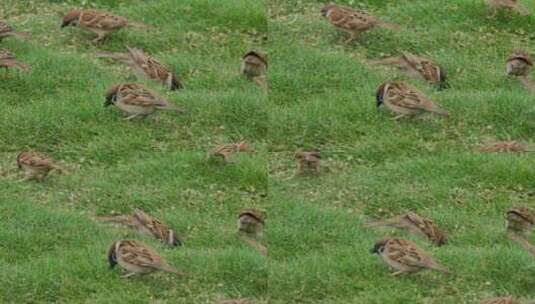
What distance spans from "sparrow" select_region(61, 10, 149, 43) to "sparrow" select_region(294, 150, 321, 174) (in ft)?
5.05

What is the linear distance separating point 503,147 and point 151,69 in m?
2.31

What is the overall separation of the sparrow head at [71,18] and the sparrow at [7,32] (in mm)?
277

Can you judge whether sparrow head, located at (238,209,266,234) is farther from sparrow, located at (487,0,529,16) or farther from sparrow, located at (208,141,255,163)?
sparrow, located at (487,0,529,16)

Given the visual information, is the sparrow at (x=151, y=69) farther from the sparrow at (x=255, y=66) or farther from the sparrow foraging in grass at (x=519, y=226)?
the sparrow foraging in grass at (x=519, y=226)

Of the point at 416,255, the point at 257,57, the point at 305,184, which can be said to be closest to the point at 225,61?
the point at 257,57

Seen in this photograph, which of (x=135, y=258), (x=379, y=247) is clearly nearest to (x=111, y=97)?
(x=135, y=258)

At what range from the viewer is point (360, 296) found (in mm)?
8836

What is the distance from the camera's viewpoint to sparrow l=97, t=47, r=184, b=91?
9.77 meters

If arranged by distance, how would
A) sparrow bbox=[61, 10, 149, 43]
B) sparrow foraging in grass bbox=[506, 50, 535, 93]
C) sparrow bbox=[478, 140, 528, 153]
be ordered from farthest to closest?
sparrow bbox=[61, 10, 149, 43]
sparrow foraging in grass bbox=[506, 50, 535, 93]
sparrow bbox=[478, 140, 528, 153]

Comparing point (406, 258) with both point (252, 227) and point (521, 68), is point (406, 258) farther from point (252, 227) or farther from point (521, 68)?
point (521, 68)

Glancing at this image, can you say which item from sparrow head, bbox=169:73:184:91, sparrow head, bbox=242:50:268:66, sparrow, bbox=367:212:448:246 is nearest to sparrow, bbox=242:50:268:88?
sparrow head, bbox=242:50:268:66

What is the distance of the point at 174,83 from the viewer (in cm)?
979

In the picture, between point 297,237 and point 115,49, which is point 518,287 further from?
point 115,49

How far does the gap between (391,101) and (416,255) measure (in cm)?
115
